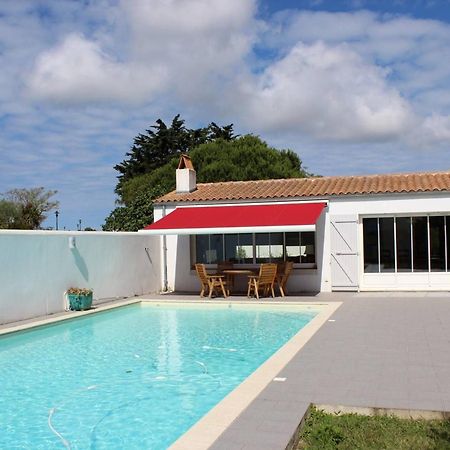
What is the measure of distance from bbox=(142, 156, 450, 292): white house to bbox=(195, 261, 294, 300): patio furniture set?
1314 mm

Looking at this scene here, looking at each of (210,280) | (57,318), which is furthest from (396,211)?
(57,318)

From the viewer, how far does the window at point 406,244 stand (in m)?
24.5

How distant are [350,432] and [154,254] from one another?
21656mm

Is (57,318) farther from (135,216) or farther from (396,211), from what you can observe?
(135,216)

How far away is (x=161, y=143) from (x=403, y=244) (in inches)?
2175

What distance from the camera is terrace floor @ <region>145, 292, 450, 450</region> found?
793cm

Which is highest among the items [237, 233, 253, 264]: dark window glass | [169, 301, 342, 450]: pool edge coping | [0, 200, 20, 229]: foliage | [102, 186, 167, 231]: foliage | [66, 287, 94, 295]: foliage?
[0, 200, 20, 229]: foliage

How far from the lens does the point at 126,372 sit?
13.0 meters

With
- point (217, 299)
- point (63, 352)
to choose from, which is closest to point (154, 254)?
point (217, 299)

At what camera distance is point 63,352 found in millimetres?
15555

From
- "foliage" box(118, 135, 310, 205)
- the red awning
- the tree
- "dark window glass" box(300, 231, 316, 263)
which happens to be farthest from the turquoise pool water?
"foliage" box(118, 135, 310, 205)

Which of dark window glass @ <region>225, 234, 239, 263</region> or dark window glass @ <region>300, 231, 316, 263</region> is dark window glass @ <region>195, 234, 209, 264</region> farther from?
dark window glass @ <region>300, 231, 316, 263</region>

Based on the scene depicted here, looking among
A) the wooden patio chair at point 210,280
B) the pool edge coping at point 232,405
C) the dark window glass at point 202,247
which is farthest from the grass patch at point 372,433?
the dark window glass at point 202,247

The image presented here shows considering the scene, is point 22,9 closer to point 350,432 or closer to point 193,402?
point 193,402
